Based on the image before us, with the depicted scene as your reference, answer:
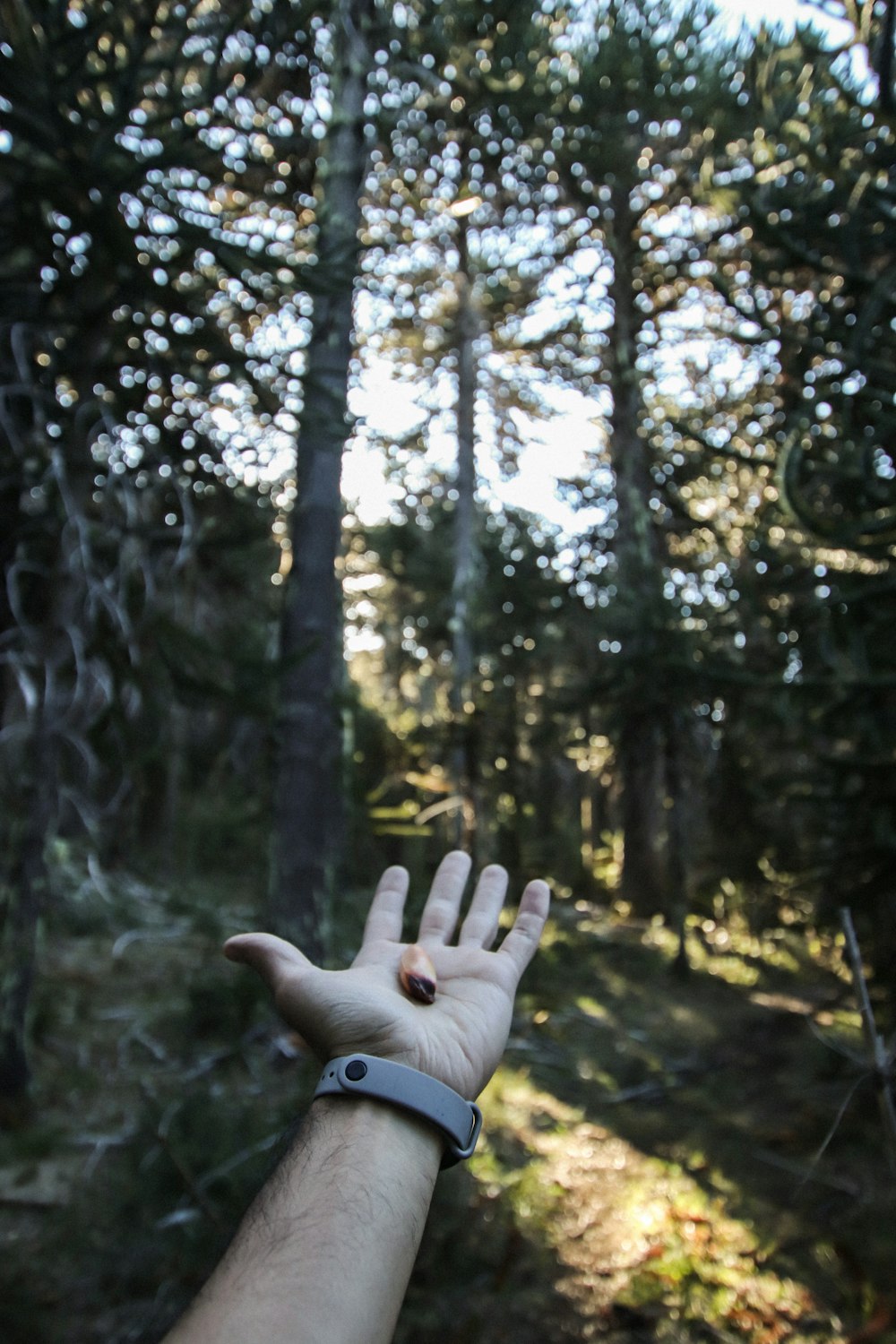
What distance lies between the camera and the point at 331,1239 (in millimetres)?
1264

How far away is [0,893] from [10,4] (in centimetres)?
472

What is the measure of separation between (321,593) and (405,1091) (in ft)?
19.9

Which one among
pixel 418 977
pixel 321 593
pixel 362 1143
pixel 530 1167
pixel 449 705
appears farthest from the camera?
pixel 449 705

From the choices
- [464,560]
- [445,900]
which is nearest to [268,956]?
[445,900]

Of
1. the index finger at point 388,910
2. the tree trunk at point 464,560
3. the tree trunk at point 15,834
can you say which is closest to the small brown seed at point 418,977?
the index finger at point 388,910

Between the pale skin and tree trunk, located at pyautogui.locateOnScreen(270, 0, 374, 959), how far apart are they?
4354 mm

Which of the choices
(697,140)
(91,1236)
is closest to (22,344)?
(91,1236)

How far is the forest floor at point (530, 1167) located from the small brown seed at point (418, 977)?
0.40 meters

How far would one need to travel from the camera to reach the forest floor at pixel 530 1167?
3.85m

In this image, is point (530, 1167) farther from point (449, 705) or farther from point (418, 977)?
point (449, 705)

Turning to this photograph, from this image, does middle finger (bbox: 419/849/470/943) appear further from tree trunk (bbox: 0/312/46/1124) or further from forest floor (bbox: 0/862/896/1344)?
tree trunk (bbox: 0/312/46/1124)

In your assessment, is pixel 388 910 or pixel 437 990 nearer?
pixel 437 990

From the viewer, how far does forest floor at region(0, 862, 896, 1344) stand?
3850mm

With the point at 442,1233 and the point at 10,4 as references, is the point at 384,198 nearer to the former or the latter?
the point at 10,4
